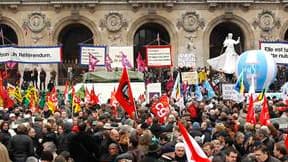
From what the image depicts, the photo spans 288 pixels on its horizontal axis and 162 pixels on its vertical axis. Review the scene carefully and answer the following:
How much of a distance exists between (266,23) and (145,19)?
655 cm

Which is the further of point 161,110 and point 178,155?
point 161,110

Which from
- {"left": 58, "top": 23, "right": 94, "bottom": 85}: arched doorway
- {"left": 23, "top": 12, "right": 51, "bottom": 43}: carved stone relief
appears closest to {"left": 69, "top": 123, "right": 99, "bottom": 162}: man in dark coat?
{"left": 58, "top": 23, "right": 94, "bottom": 85}: arched doorway

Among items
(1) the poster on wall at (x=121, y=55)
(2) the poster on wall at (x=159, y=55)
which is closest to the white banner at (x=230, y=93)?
(2) the poster on wall at (x=159, y=55)

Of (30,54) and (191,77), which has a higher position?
(30,54)

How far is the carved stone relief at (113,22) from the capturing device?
40.3 meters

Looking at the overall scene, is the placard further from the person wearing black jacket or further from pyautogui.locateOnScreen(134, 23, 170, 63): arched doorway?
the person wearing black jacket

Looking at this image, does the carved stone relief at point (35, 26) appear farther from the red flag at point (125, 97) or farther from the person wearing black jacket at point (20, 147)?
the person wearing black jacket at point (20, 147)

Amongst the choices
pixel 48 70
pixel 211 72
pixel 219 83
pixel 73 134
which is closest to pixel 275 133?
pixel 73 134

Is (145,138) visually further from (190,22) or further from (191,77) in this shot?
(190,22)

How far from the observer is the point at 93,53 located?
101 feet

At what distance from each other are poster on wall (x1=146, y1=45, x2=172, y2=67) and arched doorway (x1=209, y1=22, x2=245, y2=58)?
11982mm

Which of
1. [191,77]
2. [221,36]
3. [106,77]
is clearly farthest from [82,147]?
[221,36]

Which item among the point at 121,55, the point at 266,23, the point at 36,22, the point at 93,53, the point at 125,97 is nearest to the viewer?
the point at 125,97

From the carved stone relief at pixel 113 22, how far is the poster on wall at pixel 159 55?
10.1 m
